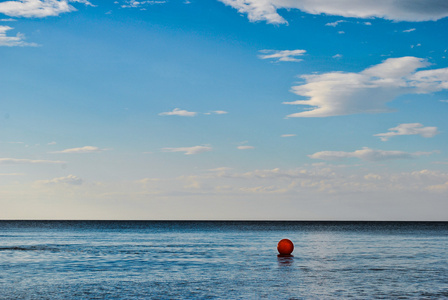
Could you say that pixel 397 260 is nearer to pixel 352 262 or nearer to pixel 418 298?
pixel 352 262

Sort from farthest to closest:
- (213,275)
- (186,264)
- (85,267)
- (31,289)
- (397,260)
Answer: (397,260), (186,264), (85,267), (213,275), (31,289)

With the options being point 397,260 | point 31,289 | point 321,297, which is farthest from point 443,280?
point 31,289

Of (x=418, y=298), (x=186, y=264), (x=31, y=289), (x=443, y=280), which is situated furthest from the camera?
(x=186, y=264)

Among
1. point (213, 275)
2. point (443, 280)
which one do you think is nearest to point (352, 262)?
point (443, 280)

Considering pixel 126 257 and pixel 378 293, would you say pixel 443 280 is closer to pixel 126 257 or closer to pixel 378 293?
pixel 378 293

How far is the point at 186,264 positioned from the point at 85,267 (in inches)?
270

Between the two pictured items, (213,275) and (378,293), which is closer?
(378,293)

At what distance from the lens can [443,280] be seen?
→ 2744 cm

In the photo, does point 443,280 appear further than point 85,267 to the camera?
No

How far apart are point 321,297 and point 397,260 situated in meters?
19.6

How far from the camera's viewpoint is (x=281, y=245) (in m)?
42.4

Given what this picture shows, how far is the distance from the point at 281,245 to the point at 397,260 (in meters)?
9.08

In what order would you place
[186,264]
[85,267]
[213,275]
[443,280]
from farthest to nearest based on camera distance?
[186,264] < [85,267] < [213,275] < [443,280]

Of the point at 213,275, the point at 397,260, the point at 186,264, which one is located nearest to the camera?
the point at 213,275
